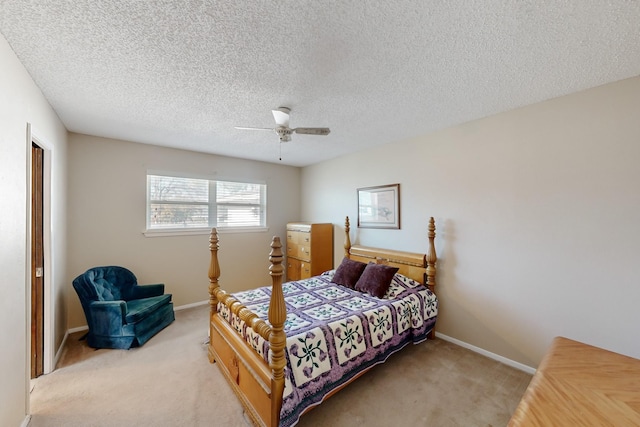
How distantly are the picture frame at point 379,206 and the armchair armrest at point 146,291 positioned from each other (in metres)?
3.06

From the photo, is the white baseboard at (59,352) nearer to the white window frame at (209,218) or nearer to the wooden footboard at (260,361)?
the white window frame at (209,218)

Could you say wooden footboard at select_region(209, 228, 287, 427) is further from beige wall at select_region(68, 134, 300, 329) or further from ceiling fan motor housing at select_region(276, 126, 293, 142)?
beige wall at select_region(68, 134, 300, 329)

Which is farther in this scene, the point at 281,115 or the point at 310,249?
the point at 310,249

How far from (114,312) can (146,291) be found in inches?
25.5

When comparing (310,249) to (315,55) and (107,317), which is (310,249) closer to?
(107,317)

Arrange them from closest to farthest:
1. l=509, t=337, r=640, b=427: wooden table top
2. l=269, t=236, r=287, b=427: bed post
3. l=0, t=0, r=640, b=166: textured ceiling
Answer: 1. l=509, t=337, r=640, b=427: wooden table top
2. l=0, t=0, r=640, b=166: textured ceiling
3. l=269, t=236, r=287, b=427: bed post

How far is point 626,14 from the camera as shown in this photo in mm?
1295

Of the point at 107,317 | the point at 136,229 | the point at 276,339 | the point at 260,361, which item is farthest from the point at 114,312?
the point at 276,339

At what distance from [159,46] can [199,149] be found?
102 inches

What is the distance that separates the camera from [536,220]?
236 cm

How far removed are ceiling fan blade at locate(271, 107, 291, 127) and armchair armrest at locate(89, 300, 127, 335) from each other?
103 inches

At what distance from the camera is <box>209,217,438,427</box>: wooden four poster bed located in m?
1.64

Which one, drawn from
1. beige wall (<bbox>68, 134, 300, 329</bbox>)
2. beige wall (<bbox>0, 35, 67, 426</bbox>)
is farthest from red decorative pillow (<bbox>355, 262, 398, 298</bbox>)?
beige wall (<bbox>0, 35, 67, 426</bbox>)

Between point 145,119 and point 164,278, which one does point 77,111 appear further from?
point 164,278
